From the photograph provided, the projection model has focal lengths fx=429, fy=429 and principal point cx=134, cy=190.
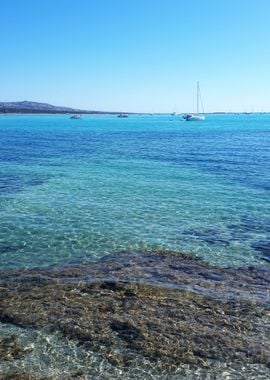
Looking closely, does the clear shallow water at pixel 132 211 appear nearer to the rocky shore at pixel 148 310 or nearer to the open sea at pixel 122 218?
the open sea at pixel 122 218

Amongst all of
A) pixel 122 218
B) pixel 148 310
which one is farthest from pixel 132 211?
pixel 148 310

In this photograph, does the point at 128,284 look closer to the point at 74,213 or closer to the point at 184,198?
the point at 74,213

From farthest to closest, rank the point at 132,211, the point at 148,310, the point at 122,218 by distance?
the point at 132,211 → the point at 122,218 → the point at 148,310

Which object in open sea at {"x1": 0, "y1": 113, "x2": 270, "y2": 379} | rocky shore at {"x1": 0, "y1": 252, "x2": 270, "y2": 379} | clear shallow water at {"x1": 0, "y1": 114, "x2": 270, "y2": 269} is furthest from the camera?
clear shallow water at {"x1": 0, "y1": 114, "x2": 270, "y2": 269}

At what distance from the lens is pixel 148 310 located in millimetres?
13141

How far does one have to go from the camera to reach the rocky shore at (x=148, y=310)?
1095 centimetres

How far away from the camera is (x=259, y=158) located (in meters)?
54.8

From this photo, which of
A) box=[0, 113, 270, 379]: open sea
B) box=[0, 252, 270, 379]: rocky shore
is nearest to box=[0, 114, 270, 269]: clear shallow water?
box=[0, 113, 270, 379]: open sea

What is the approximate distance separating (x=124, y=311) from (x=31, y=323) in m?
2.75

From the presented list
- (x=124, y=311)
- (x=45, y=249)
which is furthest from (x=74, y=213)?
(x=124, y=311)

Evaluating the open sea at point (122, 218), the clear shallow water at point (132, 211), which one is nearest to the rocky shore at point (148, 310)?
the open sea at point (122, 218)

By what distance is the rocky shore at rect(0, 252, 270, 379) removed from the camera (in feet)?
35.9

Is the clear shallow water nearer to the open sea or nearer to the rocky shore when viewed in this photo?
the open sea

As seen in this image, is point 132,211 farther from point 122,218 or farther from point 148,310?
point 148,310
